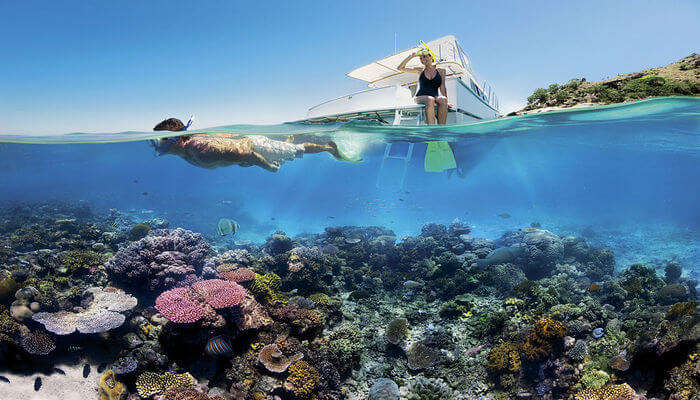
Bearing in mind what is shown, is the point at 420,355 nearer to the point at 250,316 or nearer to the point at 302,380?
the point at 302,380

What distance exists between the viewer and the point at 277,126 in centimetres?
1142

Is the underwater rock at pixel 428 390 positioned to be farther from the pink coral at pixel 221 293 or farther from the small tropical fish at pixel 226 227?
the small tropical fish at pixel 226 227

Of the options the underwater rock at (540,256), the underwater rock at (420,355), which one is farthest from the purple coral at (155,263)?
the underwater rock at (540,256)

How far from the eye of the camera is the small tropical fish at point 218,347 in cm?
518

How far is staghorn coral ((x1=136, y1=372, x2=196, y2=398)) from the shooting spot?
464cm

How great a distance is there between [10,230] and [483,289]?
20.1 metres

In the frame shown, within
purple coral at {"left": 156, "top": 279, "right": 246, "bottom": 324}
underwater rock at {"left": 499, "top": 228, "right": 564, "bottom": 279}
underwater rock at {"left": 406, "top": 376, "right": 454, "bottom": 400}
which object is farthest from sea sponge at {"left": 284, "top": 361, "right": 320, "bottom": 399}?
underwater rock at {"left": 499, "top": 228, "right": 564, "bottom": 279}

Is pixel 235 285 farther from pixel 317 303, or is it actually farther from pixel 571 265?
pixel 571 265

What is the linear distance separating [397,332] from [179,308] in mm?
4749

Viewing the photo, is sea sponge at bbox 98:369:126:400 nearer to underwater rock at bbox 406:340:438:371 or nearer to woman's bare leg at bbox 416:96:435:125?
underwater rock at bbox 406:340:438:371

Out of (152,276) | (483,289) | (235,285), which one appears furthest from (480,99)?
(152,276)

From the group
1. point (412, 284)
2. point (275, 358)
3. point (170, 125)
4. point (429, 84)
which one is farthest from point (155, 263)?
point (429, 84)

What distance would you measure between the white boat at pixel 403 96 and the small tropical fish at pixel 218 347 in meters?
8.21

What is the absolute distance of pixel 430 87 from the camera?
841cm
